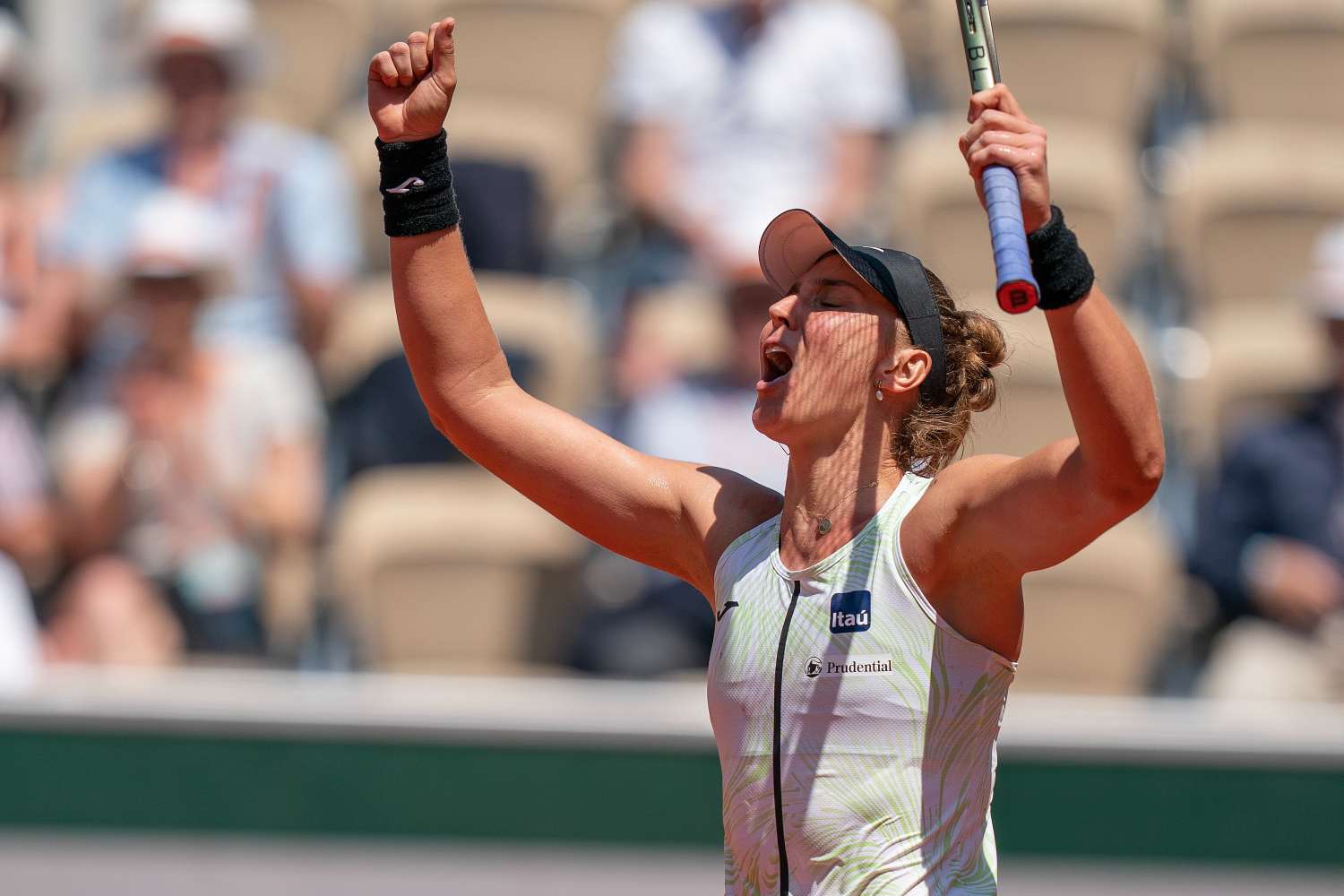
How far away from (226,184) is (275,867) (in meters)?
2.34

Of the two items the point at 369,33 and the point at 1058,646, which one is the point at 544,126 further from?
the point at 1058,646

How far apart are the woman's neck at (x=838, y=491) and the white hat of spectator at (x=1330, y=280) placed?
3336mm

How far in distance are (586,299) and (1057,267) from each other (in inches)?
187

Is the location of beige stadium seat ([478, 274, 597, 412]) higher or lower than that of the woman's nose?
lower

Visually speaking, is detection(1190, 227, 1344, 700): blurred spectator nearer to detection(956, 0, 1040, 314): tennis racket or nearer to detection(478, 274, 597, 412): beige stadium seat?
detection(478, 274, 597, 412): beige stadium seat

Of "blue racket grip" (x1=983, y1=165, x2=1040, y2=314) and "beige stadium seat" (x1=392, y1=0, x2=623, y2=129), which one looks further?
"beige stadium seat" (x1=392, y1=0, x2=623, y2=129)

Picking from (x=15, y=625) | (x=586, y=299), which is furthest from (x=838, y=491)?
(x=586, y=299)

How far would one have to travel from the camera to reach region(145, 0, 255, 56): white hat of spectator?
6238 mm

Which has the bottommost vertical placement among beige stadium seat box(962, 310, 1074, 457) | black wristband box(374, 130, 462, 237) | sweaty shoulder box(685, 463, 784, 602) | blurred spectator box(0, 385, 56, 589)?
blurred spectator box(0, 385, 56, 589)

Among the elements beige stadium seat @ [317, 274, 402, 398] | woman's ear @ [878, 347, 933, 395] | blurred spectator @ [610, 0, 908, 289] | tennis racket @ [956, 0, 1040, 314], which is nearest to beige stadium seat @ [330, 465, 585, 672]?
beige stadium seat @ [317, 274, 402, 398]

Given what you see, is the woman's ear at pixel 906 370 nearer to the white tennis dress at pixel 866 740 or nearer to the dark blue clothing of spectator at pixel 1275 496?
the white tennis dress at pixel 866 740

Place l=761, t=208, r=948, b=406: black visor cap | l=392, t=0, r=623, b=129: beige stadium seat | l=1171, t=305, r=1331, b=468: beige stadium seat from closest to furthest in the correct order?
1. l=761, t=208, r=948, b=406: black visor cap
2. l=1171, t=305, r=1331, b=468: beige stadium seat
3. l=392, t=0, r=623, b=129: beige stadium seat

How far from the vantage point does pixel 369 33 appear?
7527 mm

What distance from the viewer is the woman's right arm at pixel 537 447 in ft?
8.07
